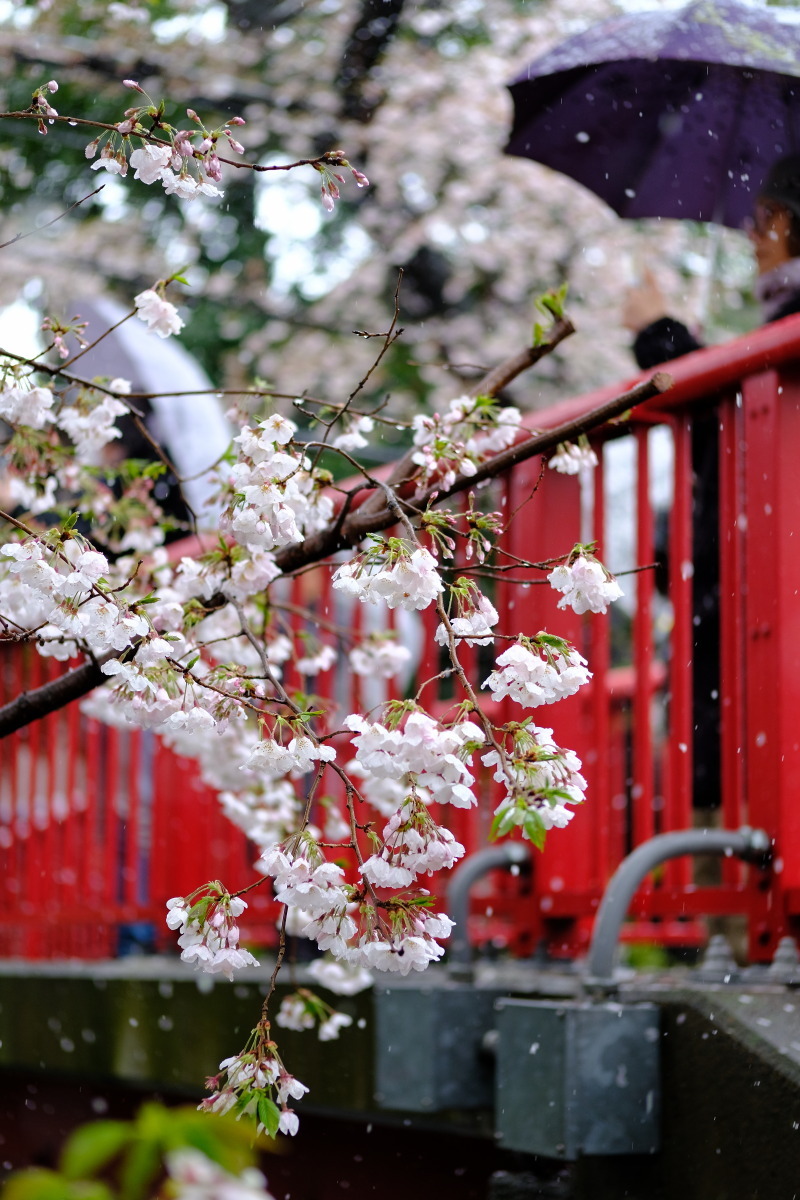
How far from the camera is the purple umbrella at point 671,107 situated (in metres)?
3.71

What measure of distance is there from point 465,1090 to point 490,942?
3.15 feet

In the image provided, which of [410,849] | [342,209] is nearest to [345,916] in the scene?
[410,849]

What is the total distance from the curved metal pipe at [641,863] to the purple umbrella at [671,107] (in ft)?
7.40

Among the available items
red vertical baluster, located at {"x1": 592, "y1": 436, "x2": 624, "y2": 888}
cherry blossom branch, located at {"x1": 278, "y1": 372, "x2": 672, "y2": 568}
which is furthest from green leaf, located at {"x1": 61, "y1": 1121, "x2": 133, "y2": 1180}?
red vertical baluster, located at {"x1": 592, "y1": 436, "x2": 624, "y2": 888}

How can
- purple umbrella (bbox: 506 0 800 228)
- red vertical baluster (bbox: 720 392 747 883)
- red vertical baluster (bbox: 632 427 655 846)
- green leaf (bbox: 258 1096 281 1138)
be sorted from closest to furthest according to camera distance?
green leaf (bbox: 258 1096 281 1138), red vertical baluster (bbox: 720 392 747 883), red vertical baluster (bbox: 632 427 655 846), purple umbrella (bbox: 506 0 800 228)

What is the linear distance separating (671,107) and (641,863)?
2827 millimetres

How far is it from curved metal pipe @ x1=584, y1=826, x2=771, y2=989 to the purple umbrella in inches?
88.8

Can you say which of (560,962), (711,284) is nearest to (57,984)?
(560,962)

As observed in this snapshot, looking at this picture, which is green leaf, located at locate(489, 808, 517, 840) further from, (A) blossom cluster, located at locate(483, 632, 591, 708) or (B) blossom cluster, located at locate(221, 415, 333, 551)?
(B) blossom cluster, located at locate(221, 415, 333, 551)

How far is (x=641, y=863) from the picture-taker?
2.16 metres

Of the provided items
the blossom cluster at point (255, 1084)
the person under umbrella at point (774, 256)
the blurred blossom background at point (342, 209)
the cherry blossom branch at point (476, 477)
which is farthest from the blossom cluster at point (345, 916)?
the blurred blossom background at point (342, 209)

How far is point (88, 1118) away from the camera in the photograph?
3826 millimetres

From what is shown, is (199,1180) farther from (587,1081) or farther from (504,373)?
(504,373)

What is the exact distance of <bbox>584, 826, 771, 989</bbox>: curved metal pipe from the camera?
84.9 inches
